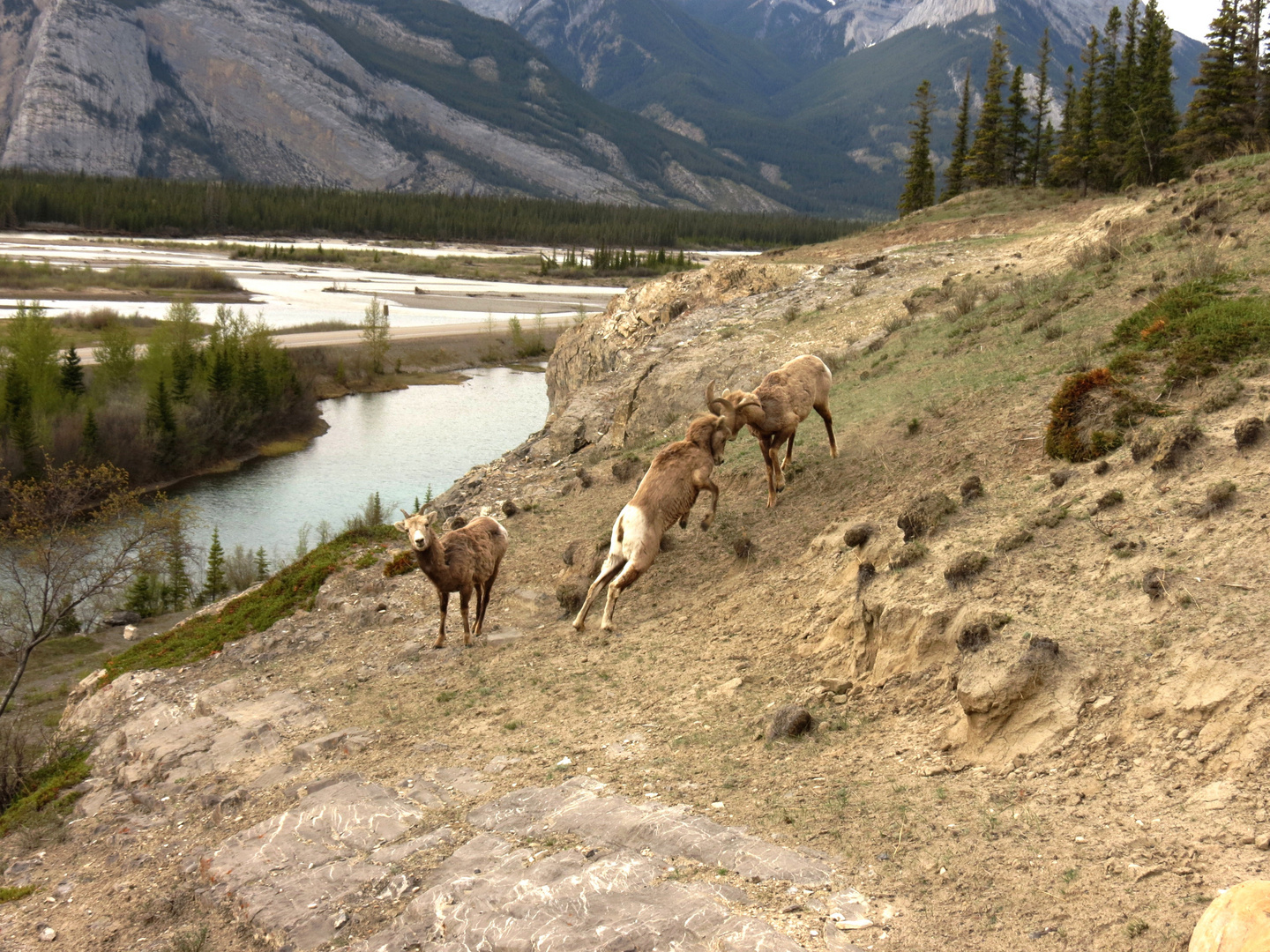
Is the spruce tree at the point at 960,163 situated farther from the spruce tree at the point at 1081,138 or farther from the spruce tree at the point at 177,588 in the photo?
the spruce tree at the point at 177,588

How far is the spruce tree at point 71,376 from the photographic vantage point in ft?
152

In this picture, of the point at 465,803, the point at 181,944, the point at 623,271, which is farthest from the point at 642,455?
the point at 623,271

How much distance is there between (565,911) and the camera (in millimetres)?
6074

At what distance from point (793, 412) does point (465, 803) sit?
6626 mm

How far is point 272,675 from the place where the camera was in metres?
13.1

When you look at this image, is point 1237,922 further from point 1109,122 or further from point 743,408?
point 1109,122

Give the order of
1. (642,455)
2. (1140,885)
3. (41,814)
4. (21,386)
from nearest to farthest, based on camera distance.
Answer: (1140,885) → (41,814) → (642,455) → (21,386)

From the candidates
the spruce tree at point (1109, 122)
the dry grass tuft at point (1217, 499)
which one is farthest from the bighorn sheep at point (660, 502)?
the spruce tree at point (1109, 122)

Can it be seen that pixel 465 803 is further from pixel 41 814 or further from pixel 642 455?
pixel 642 455

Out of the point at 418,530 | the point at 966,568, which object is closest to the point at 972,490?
the point at 966,568

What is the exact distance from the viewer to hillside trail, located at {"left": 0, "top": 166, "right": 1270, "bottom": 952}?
567cm

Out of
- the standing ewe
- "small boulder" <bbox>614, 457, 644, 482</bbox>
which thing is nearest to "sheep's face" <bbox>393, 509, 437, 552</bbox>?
the standing ewe

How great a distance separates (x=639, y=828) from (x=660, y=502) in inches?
193

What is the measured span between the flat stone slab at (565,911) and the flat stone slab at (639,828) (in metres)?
0.25
